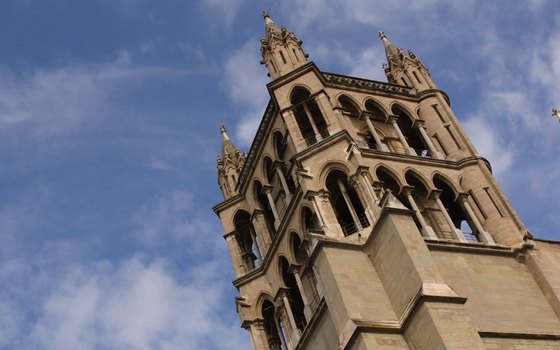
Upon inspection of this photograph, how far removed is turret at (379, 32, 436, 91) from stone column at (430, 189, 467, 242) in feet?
20.0

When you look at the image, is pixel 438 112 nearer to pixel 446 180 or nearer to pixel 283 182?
pixel 446 180

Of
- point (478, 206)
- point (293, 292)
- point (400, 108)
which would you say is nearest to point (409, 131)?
point (400, 108)

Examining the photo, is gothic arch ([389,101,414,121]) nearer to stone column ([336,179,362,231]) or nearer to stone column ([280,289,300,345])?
stone column ([336,179,362,231])

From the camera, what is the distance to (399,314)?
21844mm

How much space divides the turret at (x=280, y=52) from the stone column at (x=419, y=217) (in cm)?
658

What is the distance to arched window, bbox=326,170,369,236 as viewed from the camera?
26.6 m

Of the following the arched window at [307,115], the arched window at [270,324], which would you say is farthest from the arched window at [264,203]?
the arched window at [270,324]

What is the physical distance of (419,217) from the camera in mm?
26125

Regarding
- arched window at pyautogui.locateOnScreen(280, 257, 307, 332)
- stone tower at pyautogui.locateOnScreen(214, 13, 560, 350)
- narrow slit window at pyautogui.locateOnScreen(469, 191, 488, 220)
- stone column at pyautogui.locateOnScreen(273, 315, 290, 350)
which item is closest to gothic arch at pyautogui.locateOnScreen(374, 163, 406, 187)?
stone tower at pyautogui.locateOnScreen(214, 13, 560, 350)

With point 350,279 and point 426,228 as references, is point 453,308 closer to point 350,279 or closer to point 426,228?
point 350,279

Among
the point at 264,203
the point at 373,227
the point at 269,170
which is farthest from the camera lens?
the point at 264,203

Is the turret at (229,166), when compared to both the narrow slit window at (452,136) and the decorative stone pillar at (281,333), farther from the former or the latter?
the narrow slit window at (452,136)

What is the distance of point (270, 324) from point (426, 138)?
8.18 metres

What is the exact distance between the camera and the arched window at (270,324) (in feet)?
96.3
